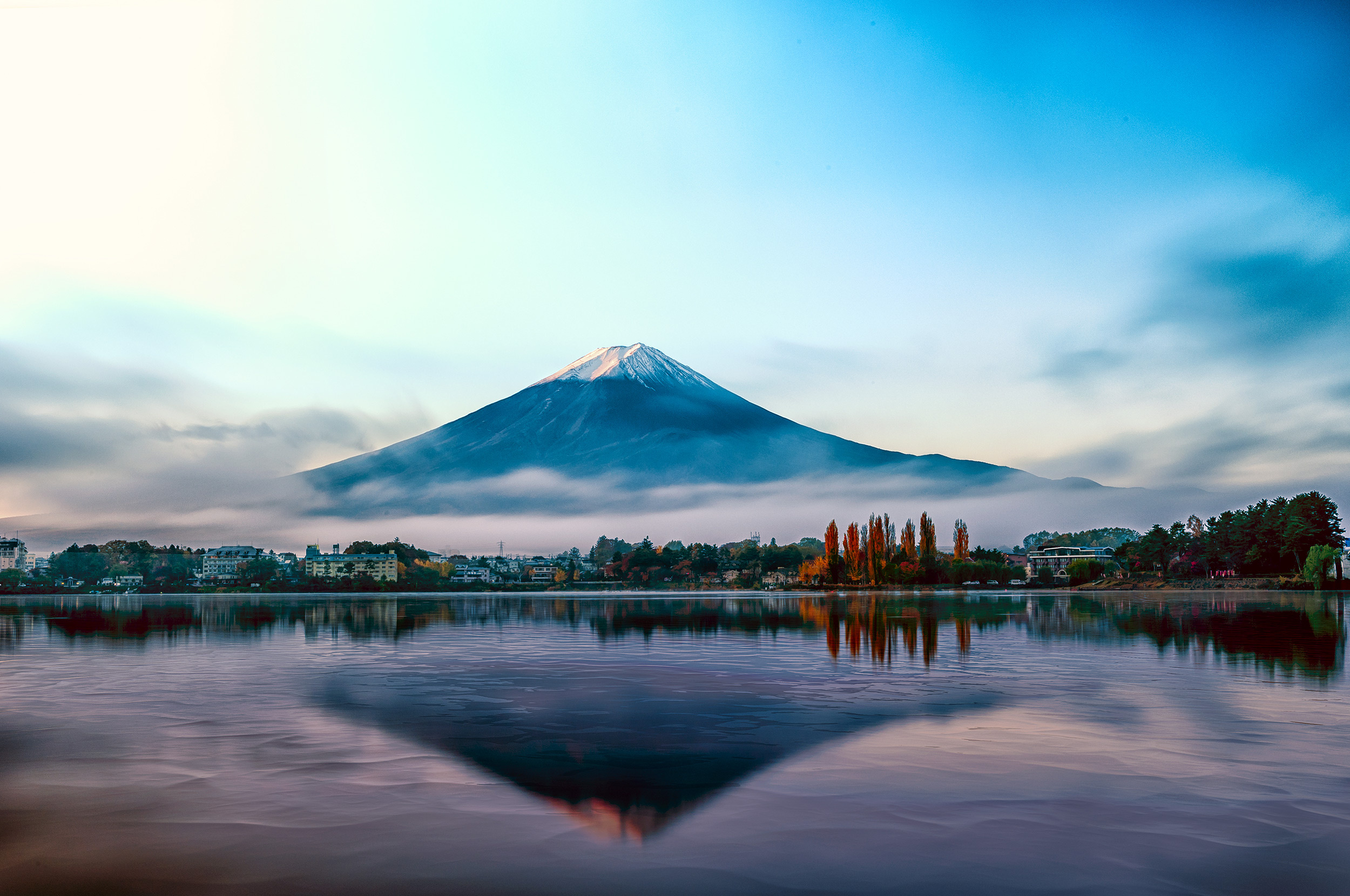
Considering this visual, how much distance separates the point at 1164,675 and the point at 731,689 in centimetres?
1052

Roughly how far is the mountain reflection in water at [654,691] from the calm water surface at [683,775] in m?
0.10

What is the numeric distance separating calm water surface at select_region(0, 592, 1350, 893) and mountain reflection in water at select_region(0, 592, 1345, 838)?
0.34 ft

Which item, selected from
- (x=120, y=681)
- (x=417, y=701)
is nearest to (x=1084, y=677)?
(x=417, y=701)

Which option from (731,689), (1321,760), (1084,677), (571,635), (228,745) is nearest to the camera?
(1321,760)

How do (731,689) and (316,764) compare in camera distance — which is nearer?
(316,764)

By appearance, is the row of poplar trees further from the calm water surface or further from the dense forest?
the calm water surface

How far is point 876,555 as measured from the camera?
13850cm

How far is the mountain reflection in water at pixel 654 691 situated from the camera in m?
11.6

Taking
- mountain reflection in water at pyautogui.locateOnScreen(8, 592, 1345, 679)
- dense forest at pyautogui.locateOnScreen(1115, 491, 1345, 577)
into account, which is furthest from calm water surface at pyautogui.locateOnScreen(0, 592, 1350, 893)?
dense forest at pyautogui.locateOnScreen(1115, 491, 1345, 577)

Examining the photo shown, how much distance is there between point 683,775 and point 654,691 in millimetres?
7949

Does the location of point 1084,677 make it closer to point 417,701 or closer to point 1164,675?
point 1164,675

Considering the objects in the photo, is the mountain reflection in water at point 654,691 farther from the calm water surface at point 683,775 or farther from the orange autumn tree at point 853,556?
the orange autumn tree at point 853,556

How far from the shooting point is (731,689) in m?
19.5

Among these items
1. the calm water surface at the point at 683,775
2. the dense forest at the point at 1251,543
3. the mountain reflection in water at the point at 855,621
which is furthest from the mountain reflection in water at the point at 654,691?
the dense forest at the point at 1251,543
